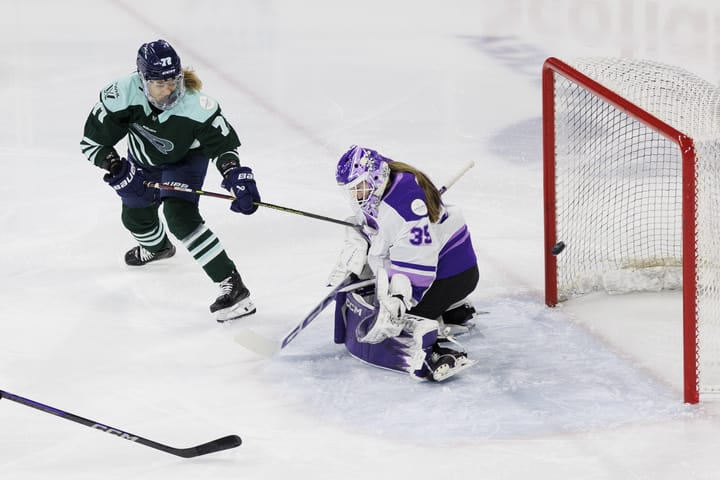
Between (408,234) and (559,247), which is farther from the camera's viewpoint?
(559,247)

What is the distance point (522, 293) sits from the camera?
391 cm

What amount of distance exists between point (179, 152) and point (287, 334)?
70 centimetres

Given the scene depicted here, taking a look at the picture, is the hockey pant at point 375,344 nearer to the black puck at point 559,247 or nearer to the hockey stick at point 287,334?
the hockey stick at point 287,334

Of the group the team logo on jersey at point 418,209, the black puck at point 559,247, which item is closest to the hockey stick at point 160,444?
the team logo on jersey at point 418,209

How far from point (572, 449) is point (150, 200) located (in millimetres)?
1729

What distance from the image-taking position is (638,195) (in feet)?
13.8

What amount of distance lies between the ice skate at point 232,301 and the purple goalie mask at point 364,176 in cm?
72

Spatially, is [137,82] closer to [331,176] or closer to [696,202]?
[331,176]

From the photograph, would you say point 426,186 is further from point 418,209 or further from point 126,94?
point 126,94

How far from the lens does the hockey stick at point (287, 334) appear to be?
3467 millimetres

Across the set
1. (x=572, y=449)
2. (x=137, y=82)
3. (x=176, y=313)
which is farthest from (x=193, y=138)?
(x=572, y=449)

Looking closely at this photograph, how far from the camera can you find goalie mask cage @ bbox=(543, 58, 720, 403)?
3.04 m

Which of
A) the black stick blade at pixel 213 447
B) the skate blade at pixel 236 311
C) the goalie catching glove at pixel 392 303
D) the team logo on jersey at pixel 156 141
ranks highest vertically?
the team logo on jersey at pixel 156 141

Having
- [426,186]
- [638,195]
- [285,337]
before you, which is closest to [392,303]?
[426,186]
